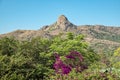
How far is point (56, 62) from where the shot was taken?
86.9ft

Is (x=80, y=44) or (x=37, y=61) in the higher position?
(x=80, y=44)

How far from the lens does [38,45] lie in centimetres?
3225

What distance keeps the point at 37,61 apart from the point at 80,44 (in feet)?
16.9

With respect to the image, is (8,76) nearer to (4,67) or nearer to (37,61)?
(4,67)

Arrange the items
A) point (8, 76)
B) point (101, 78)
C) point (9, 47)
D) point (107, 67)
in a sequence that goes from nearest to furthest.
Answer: point (101, 78)
point (107, 67)
point (8, 76)
point (9, 47)

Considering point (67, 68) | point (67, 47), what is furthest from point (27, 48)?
point (67, 68)

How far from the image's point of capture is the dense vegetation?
18970 millimetres

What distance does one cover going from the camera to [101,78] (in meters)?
17.6

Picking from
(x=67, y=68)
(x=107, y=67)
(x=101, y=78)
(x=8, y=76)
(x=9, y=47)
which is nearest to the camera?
(x=101, y=78)

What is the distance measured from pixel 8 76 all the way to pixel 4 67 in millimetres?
1263

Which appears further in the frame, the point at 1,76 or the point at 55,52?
the point at 55,52

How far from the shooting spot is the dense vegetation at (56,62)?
747 inches

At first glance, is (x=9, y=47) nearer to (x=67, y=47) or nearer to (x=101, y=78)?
(x=67, y=47)

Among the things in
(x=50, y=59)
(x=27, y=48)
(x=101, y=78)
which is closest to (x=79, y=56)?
(x=50, y=59)
